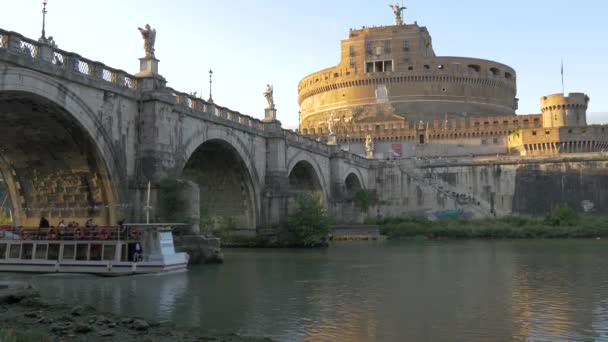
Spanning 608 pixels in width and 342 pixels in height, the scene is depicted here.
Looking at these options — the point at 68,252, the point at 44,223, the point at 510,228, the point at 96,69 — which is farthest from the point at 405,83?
the point at 68,252

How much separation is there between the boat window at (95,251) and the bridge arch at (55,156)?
9.47 feet

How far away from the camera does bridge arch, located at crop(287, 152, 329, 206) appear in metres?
54.6

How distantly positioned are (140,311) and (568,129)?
6898cm

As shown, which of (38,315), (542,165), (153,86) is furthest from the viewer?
(542,165)

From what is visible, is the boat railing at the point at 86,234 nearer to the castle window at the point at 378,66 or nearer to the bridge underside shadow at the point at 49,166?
the bridge underside shadow at the point at 49,166

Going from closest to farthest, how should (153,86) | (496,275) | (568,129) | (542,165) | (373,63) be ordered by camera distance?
1. (496,275)
2. (153,86)
3. (542,165)
4. (568,129)
5. (373,63)

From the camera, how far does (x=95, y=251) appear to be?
25.5m

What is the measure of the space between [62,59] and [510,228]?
150 ft

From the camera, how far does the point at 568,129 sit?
245ft

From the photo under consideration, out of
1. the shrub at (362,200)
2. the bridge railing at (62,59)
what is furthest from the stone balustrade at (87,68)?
the shrub at (362,200)

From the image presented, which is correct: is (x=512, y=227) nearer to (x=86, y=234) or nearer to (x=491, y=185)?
(x=491, y=185)

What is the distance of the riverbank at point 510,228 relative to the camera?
56719 millimetres

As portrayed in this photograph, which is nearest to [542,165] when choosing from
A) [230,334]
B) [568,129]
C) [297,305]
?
[568,129]

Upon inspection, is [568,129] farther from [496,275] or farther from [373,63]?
[496,275]
